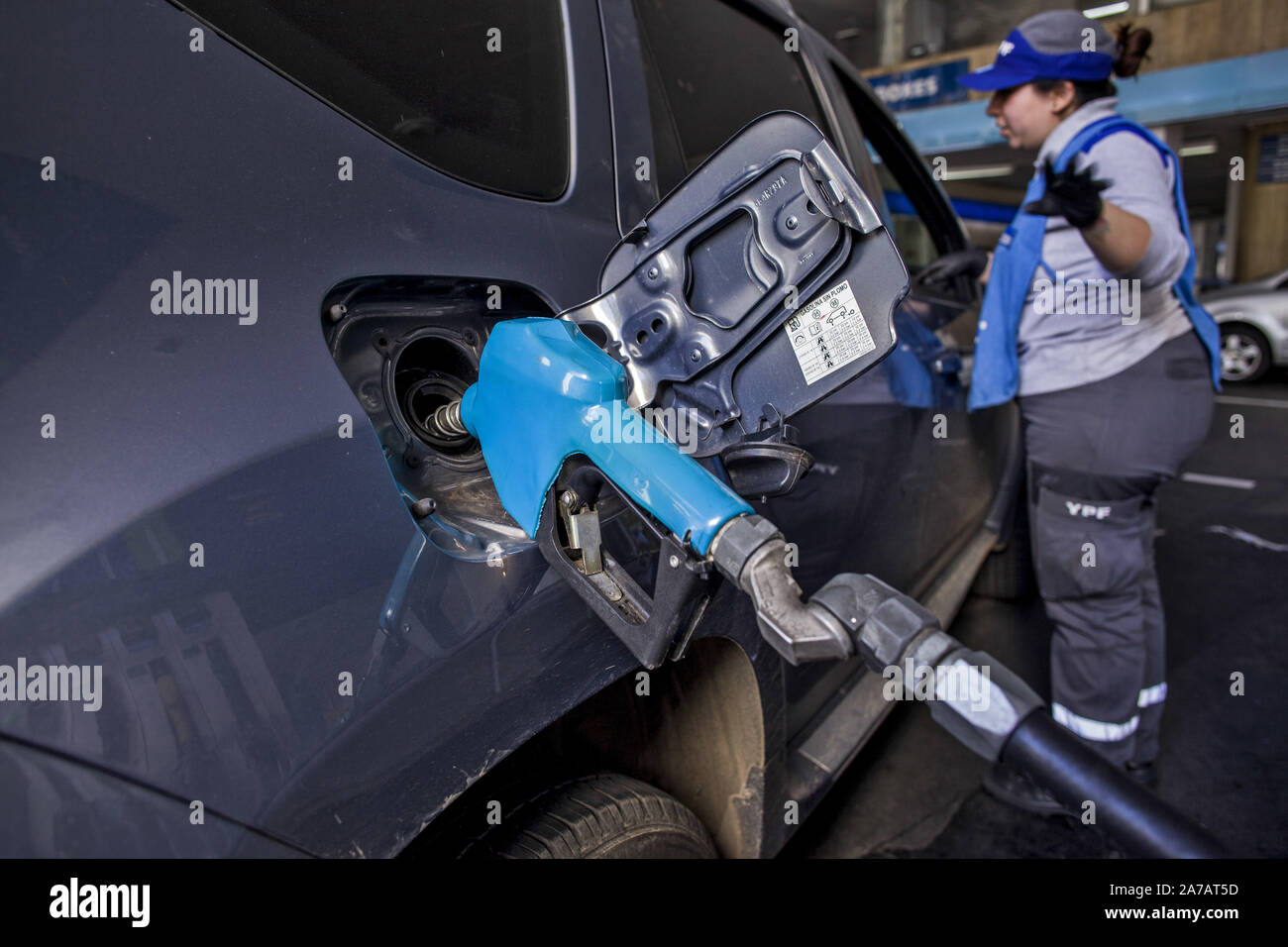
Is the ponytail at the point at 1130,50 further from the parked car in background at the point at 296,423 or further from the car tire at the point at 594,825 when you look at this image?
the car tire at the point at 594,825

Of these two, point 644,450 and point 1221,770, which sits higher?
point 644,450

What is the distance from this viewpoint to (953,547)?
114 inches

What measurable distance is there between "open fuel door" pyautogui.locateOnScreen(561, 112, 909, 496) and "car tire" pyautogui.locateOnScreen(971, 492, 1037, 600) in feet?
8.77

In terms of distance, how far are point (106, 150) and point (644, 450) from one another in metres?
0.57

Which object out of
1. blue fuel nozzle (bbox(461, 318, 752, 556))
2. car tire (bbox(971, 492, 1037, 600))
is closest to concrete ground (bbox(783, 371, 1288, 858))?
car tire (bbox(971, 492, 1037, 600))

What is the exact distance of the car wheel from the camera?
8852mm

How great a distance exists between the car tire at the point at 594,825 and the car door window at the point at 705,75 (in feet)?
3.17

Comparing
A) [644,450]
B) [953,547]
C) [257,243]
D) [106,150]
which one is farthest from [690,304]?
[953,547]

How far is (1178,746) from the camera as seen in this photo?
2613mm

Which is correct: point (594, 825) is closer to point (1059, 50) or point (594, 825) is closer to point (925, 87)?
point (1059, 50)

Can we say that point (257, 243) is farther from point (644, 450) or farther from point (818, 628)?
point (818, 628)

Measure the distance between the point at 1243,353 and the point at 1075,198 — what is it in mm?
9276

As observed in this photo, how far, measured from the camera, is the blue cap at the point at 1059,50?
79.0 inches

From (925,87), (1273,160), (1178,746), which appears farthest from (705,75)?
(1273,160)
